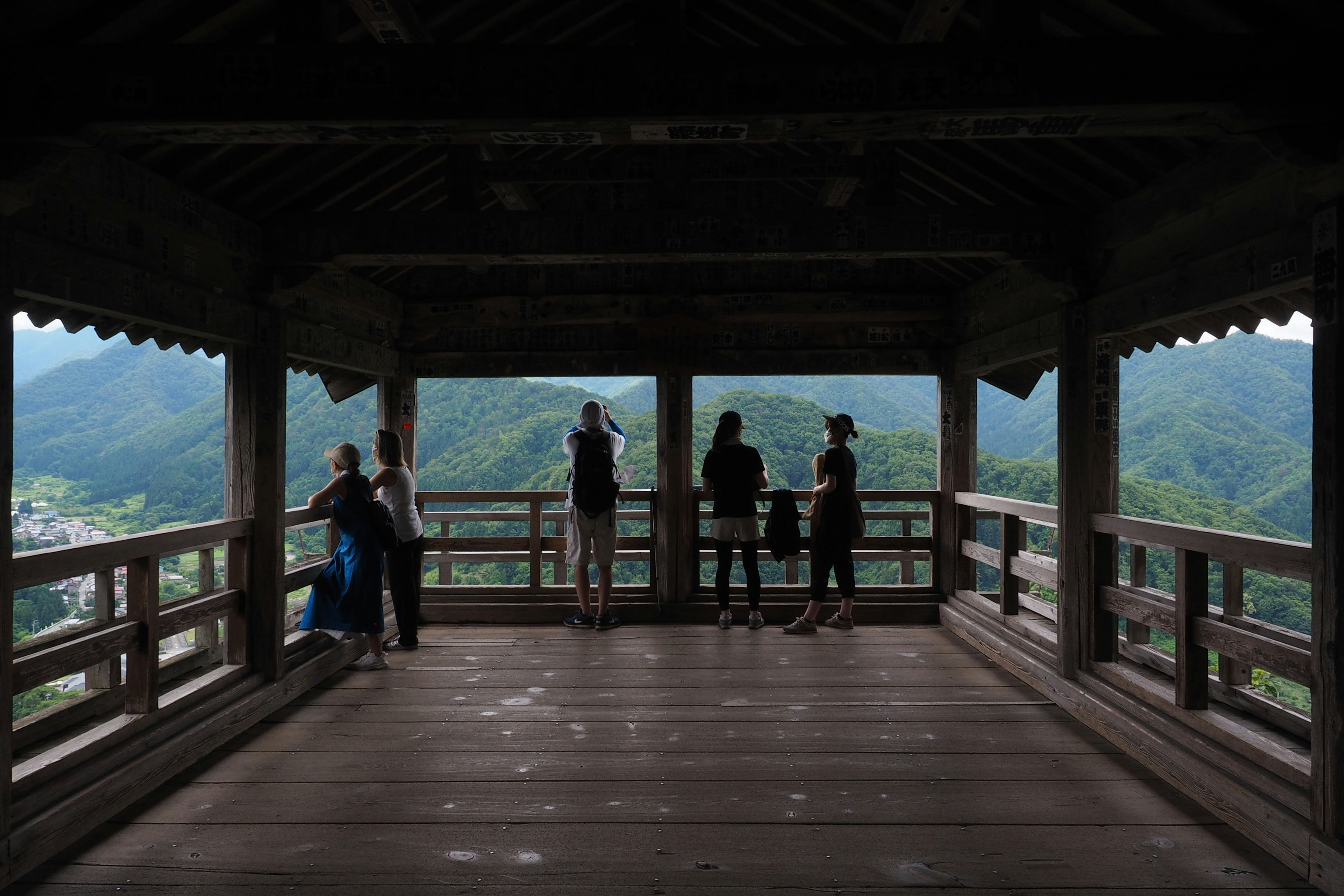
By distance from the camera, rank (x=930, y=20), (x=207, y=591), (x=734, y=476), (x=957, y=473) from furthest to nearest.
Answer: (x=957, y=473), (x=734, y=476), (x=207, y=591), (x=930, y=20)

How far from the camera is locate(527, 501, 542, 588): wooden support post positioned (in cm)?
675

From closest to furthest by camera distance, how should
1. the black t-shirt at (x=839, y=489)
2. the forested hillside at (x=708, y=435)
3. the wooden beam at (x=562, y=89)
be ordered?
1. the wooden beam at (x=562, y=89)
2. the black t-shirt at (x=839, y=489)
3. the forested hillside at (x=708, y=435)

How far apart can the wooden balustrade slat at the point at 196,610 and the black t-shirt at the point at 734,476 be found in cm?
323

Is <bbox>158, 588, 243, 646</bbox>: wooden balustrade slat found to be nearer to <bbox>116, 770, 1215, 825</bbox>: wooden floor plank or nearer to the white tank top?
<bbox>116, 770, 1215, 825</bbox>: wooden floor plank

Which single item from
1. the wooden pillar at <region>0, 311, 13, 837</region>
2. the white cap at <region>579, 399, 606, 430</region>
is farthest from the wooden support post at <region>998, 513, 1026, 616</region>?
the wooden pillar at <region>0, 311, 13, 837</region>

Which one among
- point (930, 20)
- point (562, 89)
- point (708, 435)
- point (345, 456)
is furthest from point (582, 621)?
point (708, 435)

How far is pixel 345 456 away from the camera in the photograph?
193 inches

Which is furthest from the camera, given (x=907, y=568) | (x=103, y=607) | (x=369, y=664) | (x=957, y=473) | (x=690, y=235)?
(x=907, y=568)

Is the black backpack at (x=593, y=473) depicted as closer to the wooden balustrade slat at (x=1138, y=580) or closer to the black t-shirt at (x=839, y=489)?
the black t-shirt at (x=839, y=489)

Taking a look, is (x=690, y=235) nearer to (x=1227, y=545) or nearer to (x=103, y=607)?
(x=1227, y=545)

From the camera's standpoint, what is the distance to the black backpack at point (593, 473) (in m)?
5.82

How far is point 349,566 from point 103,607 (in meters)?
1.44

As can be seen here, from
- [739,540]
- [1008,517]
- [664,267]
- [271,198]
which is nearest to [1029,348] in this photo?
[1008,517]

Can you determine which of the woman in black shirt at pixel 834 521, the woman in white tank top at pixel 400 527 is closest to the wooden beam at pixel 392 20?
the woman in white tank top at pixel 400 527
